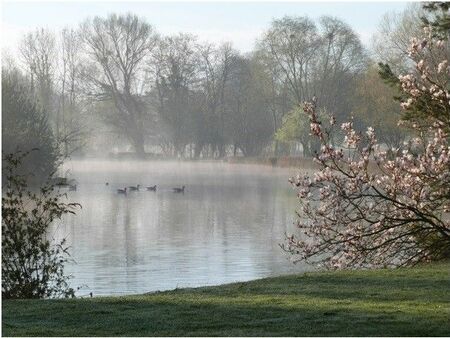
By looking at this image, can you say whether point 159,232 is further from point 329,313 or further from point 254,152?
point 254,152

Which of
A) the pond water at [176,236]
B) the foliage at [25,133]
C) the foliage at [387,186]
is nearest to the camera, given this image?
the foliage at [387,186]

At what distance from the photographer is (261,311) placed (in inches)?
405

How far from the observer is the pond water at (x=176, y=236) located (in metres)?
18.2

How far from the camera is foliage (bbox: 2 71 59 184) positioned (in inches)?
1638

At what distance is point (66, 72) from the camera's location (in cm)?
7669

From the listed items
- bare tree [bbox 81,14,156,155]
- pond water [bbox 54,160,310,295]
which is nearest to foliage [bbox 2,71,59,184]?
pond water [bbox 54,160,310,295]

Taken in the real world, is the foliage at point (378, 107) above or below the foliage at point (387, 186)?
above

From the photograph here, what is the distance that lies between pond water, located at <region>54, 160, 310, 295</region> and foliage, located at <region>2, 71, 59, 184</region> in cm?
235

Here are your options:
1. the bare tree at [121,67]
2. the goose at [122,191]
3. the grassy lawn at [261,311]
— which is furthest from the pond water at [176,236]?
the bare tree at [121,67]

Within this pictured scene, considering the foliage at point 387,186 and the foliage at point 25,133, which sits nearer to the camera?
the foliage at point 387,186

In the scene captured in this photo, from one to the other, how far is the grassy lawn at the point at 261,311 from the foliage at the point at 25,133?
2980 cm

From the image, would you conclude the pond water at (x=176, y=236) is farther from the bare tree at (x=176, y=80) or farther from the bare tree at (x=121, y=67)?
A: the bare tree at (x=176, y=80)

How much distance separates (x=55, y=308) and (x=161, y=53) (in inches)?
2671

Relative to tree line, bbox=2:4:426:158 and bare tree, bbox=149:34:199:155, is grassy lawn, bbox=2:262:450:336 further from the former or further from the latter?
bare tree, bbox=149:34:199:155
